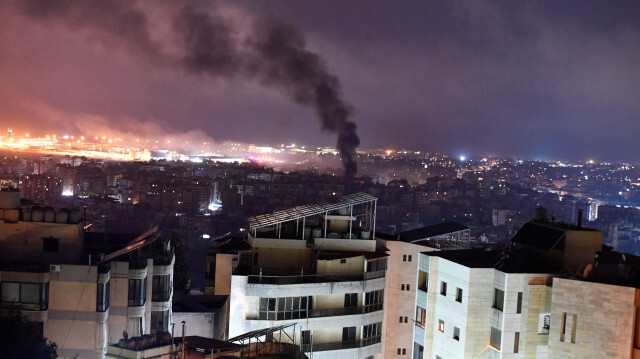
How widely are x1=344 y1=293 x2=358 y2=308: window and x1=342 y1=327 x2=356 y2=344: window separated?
1.79 feet

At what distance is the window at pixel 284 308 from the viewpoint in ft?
46.5

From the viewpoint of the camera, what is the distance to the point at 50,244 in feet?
44.9

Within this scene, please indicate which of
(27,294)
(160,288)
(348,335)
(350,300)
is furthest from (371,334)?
(27,294)

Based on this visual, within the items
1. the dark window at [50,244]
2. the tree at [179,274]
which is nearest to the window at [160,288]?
the dark window at [50,244]

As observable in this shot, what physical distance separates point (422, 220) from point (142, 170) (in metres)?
39.3

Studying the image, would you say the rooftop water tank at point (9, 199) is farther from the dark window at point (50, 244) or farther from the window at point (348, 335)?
the window at point (348, 335)

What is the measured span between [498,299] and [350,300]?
14.0ft

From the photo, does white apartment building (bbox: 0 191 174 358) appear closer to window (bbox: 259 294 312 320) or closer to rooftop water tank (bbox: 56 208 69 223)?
rooftop water tank (bbox: 56 208 69 223)

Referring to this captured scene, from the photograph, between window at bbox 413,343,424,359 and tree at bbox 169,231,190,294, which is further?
tree at bbox 169,231,190,294

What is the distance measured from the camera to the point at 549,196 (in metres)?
70.6

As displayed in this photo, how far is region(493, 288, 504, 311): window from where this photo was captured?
468 inches

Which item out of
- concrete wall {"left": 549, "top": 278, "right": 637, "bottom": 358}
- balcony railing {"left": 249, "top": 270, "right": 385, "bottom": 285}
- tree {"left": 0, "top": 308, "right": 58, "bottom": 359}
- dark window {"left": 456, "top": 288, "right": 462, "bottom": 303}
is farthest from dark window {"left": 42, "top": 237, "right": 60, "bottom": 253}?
concrete wall {"left": 549, "top": 278, "right": 637, "bottom": 358}

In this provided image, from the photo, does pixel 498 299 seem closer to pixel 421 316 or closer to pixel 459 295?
pixel 459 295

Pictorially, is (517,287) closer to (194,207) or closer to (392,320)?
(392,320)
